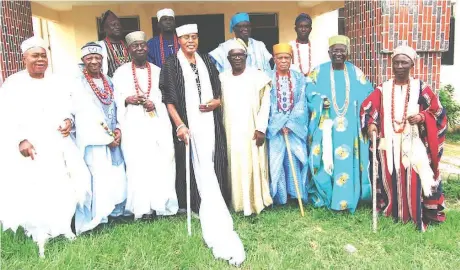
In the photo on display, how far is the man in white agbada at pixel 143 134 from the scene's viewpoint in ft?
13.5

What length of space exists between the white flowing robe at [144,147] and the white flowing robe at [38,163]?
0.51m

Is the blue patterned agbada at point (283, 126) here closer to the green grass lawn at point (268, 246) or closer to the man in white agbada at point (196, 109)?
the green grass lawn at point (268, 246)

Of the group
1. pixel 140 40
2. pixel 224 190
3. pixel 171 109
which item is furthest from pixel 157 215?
pixel 140 40

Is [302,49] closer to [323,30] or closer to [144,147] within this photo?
[144,147]

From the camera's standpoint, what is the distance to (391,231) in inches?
155

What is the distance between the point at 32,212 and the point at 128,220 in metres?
0.95

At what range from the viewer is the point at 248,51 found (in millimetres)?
5051

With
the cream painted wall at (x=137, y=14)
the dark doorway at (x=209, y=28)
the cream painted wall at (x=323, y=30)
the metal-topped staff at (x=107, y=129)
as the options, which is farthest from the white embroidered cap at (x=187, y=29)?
the cream painted wall at (x=323, y=30)

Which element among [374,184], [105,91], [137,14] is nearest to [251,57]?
[105,91]

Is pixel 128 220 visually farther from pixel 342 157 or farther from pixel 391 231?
pixel 391 231

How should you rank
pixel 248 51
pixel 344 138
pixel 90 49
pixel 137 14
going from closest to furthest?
pixel 90 49 < pixel 344 138 < pixel 248 51 < pixel 137 14

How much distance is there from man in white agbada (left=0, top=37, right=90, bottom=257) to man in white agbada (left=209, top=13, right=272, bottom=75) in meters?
1.85

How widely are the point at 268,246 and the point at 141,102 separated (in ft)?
6.02

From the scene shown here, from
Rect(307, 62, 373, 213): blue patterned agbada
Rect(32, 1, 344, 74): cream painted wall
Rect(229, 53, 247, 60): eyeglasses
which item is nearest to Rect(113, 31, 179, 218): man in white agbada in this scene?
Rect(229, 53, 247, 60): eyeglasses
